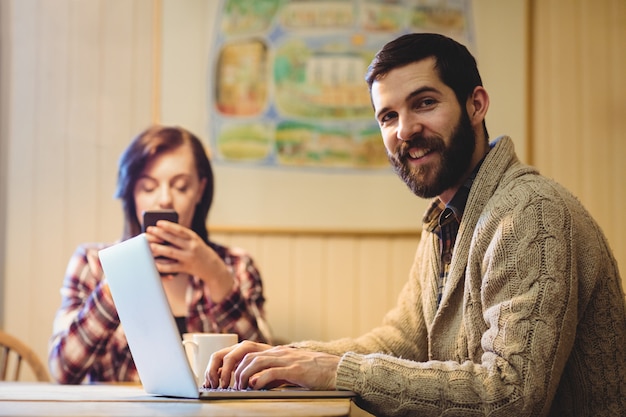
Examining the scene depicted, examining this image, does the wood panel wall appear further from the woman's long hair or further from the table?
the table

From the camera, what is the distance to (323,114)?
2.78 m

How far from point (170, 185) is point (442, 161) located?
989 millimetres

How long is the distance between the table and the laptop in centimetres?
3

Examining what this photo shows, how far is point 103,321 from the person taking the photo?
2.13 metres

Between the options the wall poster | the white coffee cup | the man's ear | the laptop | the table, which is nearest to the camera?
the table

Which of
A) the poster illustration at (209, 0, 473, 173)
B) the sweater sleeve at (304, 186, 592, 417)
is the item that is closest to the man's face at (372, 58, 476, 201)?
the sweater sleeve at (304, 186, 592, 417)

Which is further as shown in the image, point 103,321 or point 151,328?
point 103,321

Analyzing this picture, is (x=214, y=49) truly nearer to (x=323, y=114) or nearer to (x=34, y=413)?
(x=323, y=114)

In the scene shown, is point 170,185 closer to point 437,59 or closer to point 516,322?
point 437,59

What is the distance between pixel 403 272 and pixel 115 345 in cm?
103

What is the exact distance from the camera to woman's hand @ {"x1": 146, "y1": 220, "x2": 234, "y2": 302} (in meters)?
2.15

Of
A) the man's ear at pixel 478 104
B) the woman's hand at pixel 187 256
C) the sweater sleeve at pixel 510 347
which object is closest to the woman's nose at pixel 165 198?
the woman's hand at pixel 187 256

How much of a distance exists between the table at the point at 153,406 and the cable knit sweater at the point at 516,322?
0.13 metres

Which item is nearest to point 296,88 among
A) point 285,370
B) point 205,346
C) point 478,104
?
point 478,104
